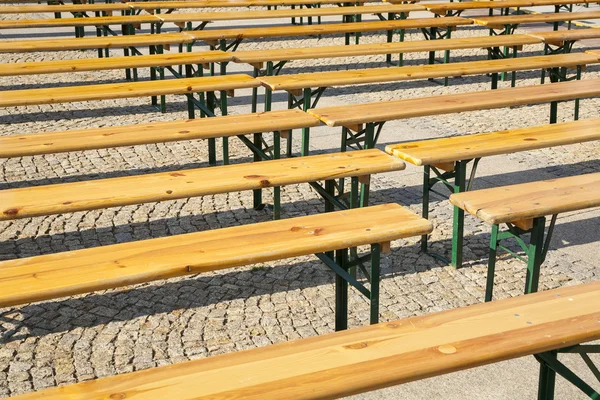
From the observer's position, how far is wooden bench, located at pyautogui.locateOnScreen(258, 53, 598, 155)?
7172mm

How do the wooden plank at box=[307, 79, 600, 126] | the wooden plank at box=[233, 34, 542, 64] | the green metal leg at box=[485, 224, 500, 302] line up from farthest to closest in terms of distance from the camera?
the wooden plank at box=[233, 34, 542, 64], the wooden plank at box=[307, 79, 600, 126], the green metal leg at box=[485, 224, 500, 302]

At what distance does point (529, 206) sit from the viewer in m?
4.56

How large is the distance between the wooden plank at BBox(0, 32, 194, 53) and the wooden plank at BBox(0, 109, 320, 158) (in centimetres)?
298

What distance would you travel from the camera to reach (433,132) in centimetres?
830

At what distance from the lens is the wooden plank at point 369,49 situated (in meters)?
8.34

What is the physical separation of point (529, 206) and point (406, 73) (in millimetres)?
3300

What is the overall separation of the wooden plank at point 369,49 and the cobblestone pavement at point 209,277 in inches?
30.1

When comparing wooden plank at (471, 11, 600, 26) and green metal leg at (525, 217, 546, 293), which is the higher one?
wooden plank at (471, 11, 600, 26)

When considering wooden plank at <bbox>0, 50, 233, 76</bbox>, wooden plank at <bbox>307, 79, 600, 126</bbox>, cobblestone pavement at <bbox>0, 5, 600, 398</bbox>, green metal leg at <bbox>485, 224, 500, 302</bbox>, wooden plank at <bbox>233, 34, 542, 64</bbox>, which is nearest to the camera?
cobblestone pavement at <bbox>0, 5, 600, 398</bbox>

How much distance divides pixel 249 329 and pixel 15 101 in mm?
2971

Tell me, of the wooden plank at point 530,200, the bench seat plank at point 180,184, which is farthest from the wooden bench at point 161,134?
the wooden plank at point 530,200

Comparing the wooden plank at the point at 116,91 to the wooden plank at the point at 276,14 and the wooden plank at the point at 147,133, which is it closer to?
the wooden plank at the point at 147,133

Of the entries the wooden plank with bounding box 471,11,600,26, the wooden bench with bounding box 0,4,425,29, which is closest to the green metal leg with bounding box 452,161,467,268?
the wooden plank with bounding box 471,11,600,26

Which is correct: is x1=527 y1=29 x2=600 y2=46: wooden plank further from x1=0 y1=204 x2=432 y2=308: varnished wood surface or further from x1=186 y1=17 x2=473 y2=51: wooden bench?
x1=0 y1=204 x2=432 y2=308: varnished wood surface
